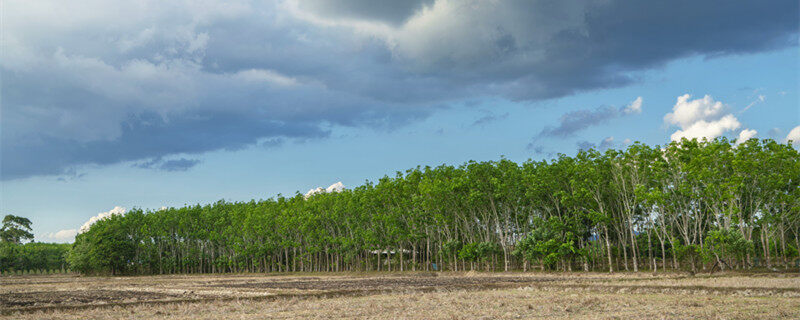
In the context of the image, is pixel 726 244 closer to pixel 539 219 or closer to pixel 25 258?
pixel 539 219

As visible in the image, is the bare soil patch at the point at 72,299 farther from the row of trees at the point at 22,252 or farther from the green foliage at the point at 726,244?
the row of trees at the point at 22,252

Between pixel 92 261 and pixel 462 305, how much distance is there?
88.4 meters

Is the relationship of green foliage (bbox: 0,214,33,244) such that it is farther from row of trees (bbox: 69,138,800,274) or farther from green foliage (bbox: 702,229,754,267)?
green foliage (bbox: 702,229,754,267)

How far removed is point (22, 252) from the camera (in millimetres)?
120312

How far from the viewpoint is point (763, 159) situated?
45.3 meters

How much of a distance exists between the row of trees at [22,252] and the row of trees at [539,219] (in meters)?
30.3

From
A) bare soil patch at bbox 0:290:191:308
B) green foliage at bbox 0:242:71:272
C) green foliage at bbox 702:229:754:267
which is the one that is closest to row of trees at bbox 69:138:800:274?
green foliage at bbox 702:229:754:267

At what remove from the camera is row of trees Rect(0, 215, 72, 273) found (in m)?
115

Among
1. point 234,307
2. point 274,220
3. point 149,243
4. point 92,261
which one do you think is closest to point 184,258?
point 149,243

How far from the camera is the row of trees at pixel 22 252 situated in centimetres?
11531

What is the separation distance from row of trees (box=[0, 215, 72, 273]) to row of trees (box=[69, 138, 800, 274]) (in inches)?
1194

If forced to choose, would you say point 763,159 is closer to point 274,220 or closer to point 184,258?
point 274,220

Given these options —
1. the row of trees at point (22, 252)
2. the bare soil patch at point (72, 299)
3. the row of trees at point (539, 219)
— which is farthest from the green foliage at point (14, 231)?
the bare soil patch at point (72, 299)

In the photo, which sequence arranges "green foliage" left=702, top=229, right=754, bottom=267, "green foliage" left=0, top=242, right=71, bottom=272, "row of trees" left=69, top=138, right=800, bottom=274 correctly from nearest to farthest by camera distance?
"green foliage" left=702, top=229, right=754, bottom=267 → "row of trees" left=69, top=138, right=800, bottom=274 → "green foliage" left=0, top=242, right=71, bottom=272
